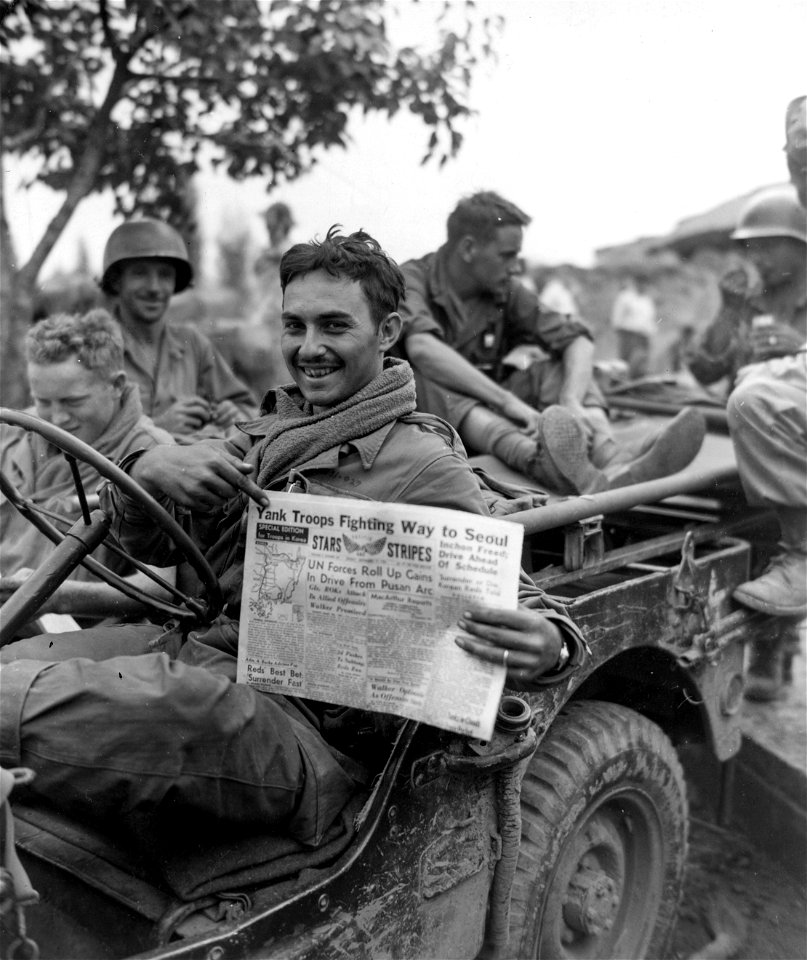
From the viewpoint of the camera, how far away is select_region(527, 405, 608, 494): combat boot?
3.66m

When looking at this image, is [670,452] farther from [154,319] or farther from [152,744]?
[154,319]

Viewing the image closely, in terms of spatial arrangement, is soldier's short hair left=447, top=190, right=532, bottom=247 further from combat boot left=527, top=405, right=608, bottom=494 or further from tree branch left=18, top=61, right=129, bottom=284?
tree branch left=18, top=61, right=129, bottom=284

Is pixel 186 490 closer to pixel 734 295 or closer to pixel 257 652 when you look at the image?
pixel 257 652

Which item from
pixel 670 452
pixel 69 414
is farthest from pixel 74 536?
pixel 670 452

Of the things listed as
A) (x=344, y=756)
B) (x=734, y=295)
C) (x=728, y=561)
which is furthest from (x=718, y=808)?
(x=734, y=295)

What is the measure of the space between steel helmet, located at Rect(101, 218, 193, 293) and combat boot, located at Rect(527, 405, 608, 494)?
7.43 feet

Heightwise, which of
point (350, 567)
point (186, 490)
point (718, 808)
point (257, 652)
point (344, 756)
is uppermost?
point (186, 490)

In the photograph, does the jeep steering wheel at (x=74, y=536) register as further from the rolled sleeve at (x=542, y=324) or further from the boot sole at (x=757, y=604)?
the rolled sleeve at (x=542, y=324)

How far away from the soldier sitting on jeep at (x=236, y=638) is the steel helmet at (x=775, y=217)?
2882 mm

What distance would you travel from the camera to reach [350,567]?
76.0 inches

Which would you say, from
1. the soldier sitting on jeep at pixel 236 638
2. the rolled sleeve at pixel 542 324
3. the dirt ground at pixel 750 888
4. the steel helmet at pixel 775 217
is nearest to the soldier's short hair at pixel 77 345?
the soldier sitting on jeep at pixel 236 638

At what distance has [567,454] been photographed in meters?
3.67

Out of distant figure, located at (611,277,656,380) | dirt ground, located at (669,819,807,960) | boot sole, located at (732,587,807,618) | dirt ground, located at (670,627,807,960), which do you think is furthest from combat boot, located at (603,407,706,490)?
distant figure, located at (611,277,656,380)

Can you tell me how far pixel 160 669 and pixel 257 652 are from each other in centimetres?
22
